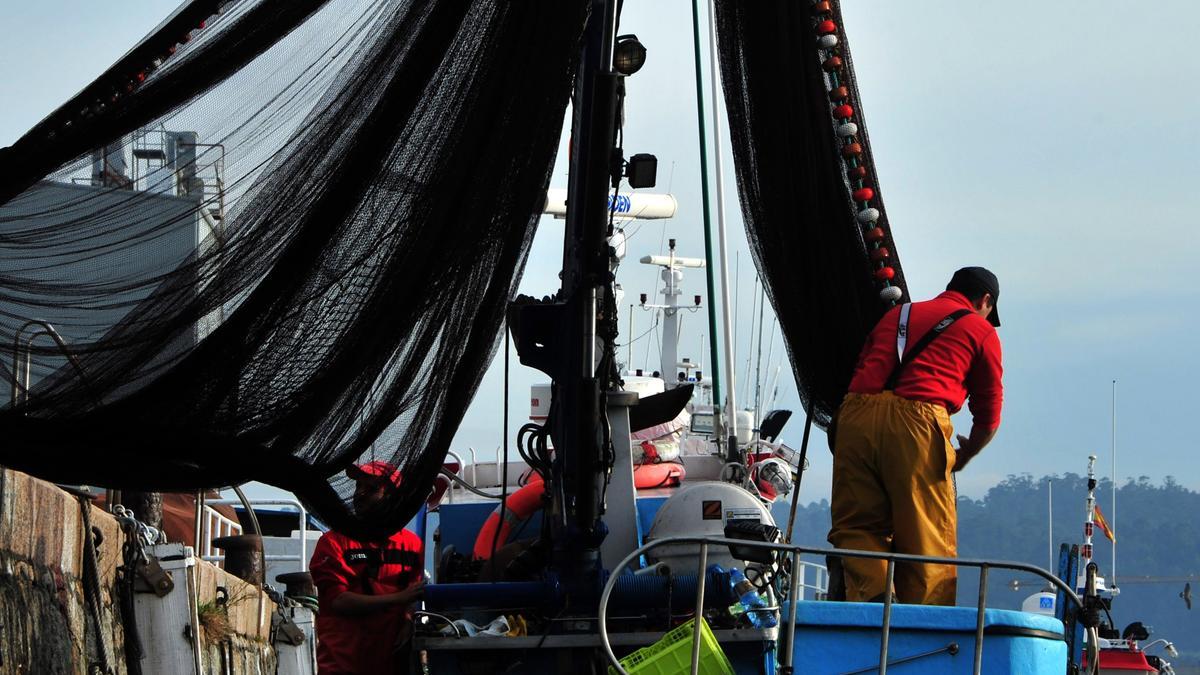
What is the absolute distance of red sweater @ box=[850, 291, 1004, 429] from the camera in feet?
21.9

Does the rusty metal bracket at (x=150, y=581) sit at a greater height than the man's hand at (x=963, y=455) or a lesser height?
lesser

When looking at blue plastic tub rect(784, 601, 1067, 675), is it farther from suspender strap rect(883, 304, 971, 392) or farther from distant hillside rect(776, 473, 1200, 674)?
distant hillside rect(776, 473, 1200, 674)

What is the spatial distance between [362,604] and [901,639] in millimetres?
2874

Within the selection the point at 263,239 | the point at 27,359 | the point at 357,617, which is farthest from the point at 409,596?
the point at 27,359

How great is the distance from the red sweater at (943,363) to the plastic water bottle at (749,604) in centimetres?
111

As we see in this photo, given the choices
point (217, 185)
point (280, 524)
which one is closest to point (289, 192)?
point (217, 185)

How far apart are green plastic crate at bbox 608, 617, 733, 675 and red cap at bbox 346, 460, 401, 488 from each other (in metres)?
0.98

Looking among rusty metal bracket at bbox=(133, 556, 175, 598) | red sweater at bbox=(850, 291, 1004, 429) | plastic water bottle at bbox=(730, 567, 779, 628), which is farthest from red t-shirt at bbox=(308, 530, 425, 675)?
red sweater at bbox=(850, 291, 1004, 429)

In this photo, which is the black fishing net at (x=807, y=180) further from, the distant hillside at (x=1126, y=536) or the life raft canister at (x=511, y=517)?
the distant hillside at (x=1126, y=536)

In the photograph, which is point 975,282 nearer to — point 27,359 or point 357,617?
point 357,617

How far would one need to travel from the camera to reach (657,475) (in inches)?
402

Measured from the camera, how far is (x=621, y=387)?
7.21 meters

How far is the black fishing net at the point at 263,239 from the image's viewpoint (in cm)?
424


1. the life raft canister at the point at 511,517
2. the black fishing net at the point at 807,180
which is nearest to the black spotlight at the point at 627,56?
the black fishing net at the point at 807,180
